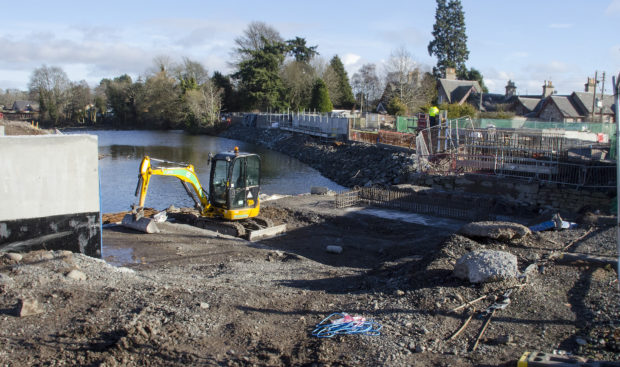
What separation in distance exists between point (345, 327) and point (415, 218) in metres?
10.6

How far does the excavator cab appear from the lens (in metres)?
14.7

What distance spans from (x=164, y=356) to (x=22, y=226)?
19.7ft

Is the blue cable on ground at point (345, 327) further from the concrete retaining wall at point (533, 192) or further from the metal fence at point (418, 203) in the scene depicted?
the concrete retaining wall at point (533, 192)

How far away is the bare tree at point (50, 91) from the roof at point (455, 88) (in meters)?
60.7

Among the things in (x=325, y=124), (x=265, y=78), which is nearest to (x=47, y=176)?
(x=325, y=124)

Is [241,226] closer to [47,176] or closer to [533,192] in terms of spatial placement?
[47,176]

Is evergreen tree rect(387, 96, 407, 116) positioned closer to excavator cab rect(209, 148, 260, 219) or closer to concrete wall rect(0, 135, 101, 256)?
excavator cab rect(209, 148, 260, 219)

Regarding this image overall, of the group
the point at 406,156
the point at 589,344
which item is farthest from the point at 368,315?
the point at 406,156

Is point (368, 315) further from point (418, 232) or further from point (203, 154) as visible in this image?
point (203, 154)

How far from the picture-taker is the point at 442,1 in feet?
265

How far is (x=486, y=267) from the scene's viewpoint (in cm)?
778

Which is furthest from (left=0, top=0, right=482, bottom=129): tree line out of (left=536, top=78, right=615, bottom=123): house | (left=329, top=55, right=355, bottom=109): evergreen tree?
(left=536, top=78, right=615, bottom=123): house

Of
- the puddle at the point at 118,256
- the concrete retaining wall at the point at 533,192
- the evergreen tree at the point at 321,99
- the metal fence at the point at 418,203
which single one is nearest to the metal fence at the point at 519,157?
the concrete retaining wall at the point at 533,192

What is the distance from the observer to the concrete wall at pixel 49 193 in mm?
9789
